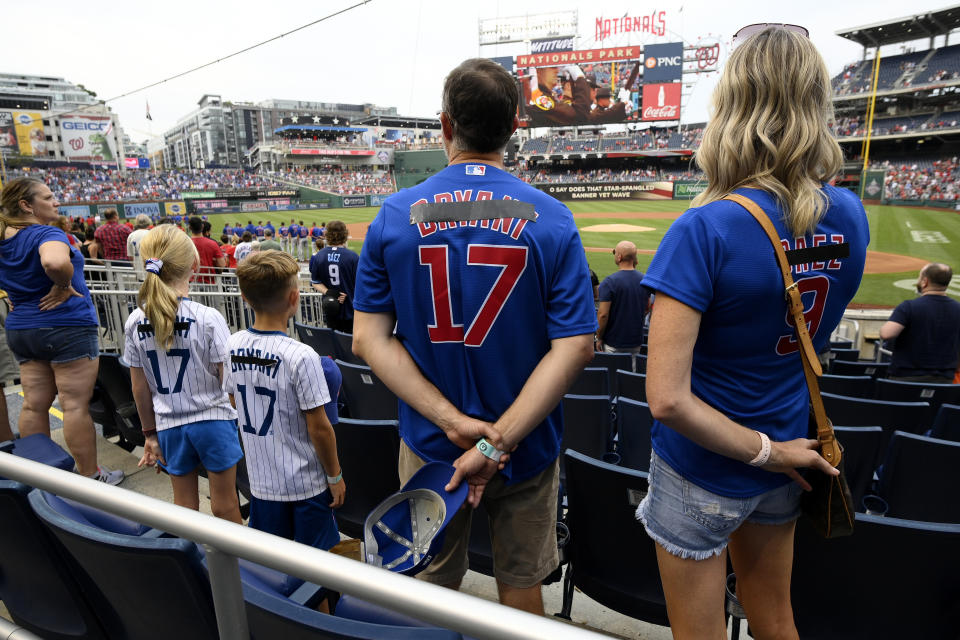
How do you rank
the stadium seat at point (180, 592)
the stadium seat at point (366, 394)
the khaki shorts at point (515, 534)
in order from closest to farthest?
the stadium seat at point (180, 592) → the khaki shorts at point (515, 534) → the stadium seat at point (366, 394)

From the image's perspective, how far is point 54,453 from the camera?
257 cm

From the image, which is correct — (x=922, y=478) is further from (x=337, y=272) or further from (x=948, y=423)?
→ (x=337, y=272)

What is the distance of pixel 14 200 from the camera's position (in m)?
3.46

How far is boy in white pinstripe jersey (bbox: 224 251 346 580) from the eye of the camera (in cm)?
221

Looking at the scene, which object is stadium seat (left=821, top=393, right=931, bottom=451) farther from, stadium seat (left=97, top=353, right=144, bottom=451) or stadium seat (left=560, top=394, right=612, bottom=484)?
stadium seat (left=97, top=353, right=144, bottom=451)

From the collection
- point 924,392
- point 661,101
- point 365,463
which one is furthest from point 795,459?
point 661,101

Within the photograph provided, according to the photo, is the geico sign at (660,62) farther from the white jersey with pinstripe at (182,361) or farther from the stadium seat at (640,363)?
the white jersey with pinstripe at (182,361)

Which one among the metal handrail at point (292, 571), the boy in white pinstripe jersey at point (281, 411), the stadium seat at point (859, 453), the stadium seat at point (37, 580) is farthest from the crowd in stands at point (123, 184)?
the stadium seat at point (859, 453)

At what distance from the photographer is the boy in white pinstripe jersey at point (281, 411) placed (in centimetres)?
221

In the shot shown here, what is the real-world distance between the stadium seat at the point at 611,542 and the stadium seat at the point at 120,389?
2979 mm

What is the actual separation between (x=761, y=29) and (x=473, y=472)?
1409 mm

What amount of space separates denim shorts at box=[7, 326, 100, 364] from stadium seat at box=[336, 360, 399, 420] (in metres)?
1.68

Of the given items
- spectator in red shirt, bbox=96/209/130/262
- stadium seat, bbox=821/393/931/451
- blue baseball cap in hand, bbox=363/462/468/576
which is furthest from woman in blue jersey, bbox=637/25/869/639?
spectator in red shirt, bbox=96/209/130/262

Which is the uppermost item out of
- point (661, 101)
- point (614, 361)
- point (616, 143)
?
point (661, 101)
